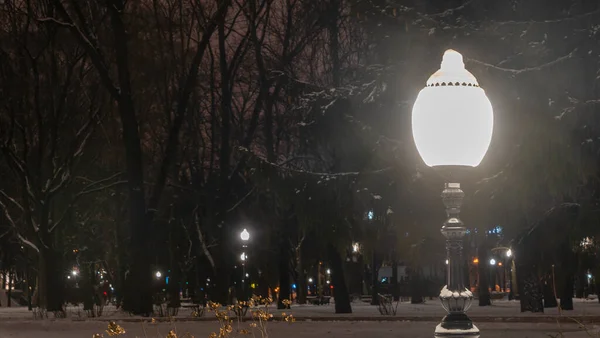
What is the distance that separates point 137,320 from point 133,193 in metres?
5.61

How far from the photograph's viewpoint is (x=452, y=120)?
→ 7.51m

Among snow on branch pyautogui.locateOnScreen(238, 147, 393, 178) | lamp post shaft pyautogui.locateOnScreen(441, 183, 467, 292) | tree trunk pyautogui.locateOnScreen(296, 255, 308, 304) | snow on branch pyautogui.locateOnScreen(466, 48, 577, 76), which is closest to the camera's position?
lamp post shaft pyautogui.locateOnScreen(441, 183, 467, 292)

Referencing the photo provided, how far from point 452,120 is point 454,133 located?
0.35 ft

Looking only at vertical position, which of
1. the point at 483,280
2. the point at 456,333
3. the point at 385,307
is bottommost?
the point at 456,333

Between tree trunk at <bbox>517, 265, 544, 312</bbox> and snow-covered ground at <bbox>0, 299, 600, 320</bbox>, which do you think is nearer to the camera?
snow-covered ground at <bbox>0, 299, 600, 320</bbox>

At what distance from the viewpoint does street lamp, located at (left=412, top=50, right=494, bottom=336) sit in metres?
7.53

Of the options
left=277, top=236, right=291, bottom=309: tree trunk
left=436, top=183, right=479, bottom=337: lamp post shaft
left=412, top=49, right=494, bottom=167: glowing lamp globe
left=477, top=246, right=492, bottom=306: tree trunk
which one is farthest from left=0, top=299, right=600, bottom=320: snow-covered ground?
left=412, top=49, right=494, bottom=167: glowing lamp globe

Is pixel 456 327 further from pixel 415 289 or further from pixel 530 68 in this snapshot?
pixel 415 289

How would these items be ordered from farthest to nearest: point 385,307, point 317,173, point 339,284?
point 339,284, point 385,307, point 317,173

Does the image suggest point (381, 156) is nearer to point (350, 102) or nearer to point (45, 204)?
point (350, 102)

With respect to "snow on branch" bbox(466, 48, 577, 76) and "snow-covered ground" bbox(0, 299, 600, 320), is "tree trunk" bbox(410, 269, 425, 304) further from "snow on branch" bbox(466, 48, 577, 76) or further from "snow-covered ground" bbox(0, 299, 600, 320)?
"snow on branch" bbox(466, 48, 577, 76)

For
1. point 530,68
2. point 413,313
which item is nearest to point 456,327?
point 530,68

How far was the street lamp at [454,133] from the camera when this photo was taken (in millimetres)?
7527

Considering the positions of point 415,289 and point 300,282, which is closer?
point 415,289
